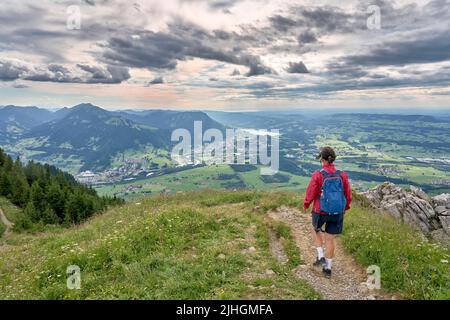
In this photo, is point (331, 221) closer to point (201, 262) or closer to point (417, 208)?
point (201, 262)

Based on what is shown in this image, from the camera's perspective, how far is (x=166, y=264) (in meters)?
10.5

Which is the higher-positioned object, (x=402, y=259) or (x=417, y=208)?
(x=402, y=259)

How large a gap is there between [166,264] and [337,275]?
18.2ft

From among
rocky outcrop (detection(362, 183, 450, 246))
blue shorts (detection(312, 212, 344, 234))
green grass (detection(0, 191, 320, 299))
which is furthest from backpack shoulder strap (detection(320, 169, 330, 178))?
rocky outcrop (detection(362, 183, 450, 246))

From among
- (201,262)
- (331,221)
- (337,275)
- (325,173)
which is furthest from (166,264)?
(325,173)

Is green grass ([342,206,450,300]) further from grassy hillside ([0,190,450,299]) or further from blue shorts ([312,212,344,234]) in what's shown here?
blue shorts ([312,212,344,234])

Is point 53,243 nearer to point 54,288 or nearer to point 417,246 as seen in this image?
point 54,288

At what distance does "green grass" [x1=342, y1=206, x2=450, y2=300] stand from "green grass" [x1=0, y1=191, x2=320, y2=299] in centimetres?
268

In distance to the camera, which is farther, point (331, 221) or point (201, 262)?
point (201, 262)

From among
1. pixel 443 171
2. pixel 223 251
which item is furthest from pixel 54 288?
pixel 443 171

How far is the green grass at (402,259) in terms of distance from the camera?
8.84 metres

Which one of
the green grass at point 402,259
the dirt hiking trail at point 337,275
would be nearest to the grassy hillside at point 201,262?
the green grass at point 402,259
